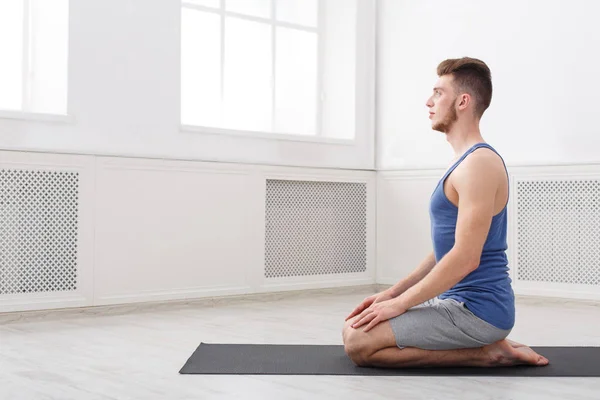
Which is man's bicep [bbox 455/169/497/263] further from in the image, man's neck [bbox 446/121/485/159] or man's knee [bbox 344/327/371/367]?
man's knee [bbox 344/327/371/367]

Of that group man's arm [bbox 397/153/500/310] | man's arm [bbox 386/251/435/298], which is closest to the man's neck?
man's arm [bbox 397/153/500/310]

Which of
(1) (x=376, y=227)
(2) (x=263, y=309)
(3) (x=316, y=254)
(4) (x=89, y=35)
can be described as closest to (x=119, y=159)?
(4) (x=89, y=35)

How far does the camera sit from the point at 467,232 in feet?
8.01

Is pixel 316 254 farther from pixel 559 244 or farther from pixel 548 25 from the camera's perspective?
pixel 548 25

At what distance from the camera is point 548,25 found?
478 cm

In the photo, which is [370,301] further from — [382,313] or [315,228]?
[315,228]

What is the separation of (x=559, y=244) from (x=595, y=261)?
23 cm

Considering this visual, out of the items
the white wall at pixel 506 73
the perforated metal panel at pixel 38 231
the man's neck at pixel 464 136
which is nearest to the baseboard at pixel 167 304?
the perforated metal panel at pixel 38 231

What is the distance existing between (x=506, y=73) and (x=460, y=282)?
2.66 metres

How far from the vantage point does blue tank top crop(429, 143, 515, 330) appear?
2547mm

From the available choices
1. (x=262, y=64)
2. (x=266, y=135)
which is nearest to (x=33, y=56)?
(x=266, y=135)

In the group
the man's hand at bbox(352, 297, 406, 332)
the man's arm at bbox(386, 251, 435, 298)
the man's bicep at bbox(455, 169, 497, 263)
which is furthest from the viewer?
the man's arm at bbox(386, 251, 435, 298)

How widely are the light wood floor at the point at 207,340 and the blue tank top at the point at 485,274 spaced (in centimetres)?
22

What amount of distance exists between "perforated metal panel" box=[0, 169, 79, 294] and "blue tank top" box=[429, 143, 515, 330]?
7.07 feet
